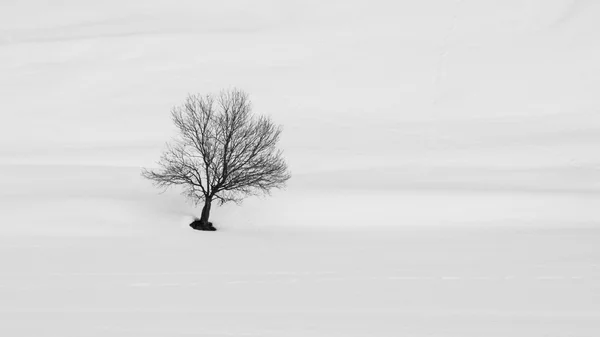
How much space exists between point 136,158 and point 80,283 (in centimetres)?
3088

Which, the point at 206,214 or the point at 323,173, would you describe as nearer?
the point at 206,214

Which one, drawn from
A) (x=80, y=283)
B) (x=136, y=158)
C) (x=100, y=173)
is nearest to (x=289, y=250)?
(x=80, y=283)

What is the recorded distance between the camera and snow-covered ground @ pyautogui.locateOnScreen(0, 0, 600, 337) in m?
16.0

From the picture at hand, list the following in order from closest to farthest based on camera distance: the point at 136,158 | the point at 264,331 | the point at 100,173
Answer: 1. the point at 264,331
2. the point at 100,173
3. the point at 136,158

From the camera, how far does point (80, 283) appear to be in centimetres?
1772

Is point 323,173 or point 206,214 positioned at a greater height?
point 323,173

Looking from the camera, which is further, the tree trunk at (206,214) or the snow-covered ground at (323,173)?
the tree trunk at (206,214)

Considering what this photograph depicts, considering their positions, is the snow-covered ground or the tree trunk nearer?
the snow-covered ground

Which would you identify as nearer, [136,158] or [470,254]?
[470,254]

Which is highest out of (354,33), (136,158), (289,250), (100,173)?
(354,33)

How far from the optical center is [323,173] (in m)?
42.3

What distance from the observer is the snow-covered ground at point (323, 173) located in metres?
16.0

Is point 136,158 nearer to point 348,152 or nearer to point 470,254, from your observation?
point 348,152

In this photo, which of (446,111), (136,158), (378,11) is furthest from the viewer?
(378,11)
